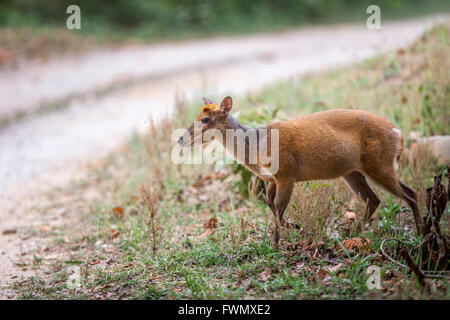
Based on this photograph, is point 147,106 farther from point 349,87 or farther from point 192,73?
point 349,87

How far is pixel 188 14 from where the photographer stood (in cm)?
1795

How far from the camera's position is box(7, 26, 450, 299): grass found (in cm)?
401

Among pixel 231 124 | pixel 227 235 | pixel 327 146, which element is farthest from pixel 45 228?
pixel 327 146

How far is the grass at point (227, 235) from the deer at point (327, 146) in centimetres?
41

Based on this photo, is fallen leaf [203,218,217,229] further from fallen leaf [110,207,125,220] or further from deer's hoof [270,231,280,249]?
fallen leaf [110,207,125,220]

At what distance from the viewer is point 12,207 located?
22.6ft

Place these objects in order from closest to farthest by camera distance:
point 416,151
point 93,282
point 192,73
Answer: point 93,282 → point 416,151 → point 192,73

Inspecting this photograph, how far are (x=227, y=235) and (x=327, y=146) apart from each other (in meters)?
1.49

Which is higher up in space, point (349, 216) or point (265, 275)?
point (349, 216)

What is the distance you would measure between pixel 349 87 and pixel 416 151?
277 centimetres

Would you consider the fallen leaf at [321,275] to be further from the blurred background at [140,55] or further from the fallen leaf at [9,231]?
the fallen leaf at [9,231]

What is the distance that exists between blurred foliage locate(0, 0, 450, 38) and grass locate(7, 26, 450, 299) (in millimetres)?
10569

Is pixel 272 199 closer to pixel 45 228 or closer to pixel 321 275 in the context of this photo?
pixel 321 275
